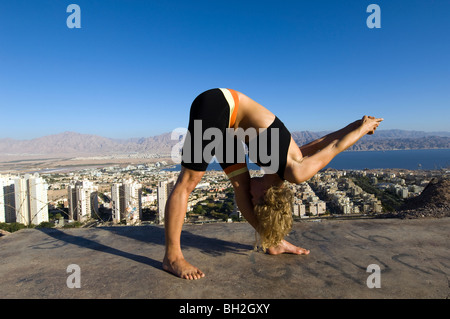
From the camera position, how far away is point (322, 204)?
1075 centimetres

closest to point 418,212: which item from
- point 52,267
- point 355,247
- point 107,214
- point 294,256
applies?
point 355,247

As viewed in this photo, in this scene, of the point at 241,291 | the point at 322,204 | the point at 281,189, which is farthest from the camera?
the point at 322,204

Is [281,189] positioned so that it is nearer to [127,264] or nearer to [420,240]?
[127,264]

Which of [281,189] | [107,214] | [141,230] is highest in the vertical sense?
[281,189]

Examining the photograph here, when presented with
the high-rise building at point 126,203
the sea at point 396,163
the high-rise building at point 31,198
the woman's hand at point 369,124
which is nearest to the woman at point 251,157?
the woman's hand at point 369,124

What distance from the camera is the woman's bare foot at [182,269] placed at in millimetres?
1708

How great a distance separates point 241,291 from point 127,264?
0.98 m

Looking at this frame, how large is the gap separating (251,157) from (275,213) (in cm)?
49

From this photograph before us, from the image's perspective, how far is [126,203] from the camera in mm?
12102

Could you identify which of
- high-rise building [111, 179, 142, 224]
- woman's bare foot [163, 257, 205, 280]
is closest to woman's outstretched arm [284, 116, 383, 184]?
woman's bare foot [163, 257, 205, 280]

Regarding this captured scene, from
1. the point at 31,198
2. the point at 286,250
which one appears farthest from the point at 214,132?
the point at 31,198

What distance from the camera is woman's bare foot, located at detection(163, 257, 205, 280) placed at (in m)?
1.71

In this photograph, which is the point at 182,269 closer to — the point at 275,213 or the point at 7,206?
the point at 275,213

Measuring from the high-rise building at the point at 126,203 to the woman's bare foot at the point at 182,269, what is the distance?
20.8 feet
